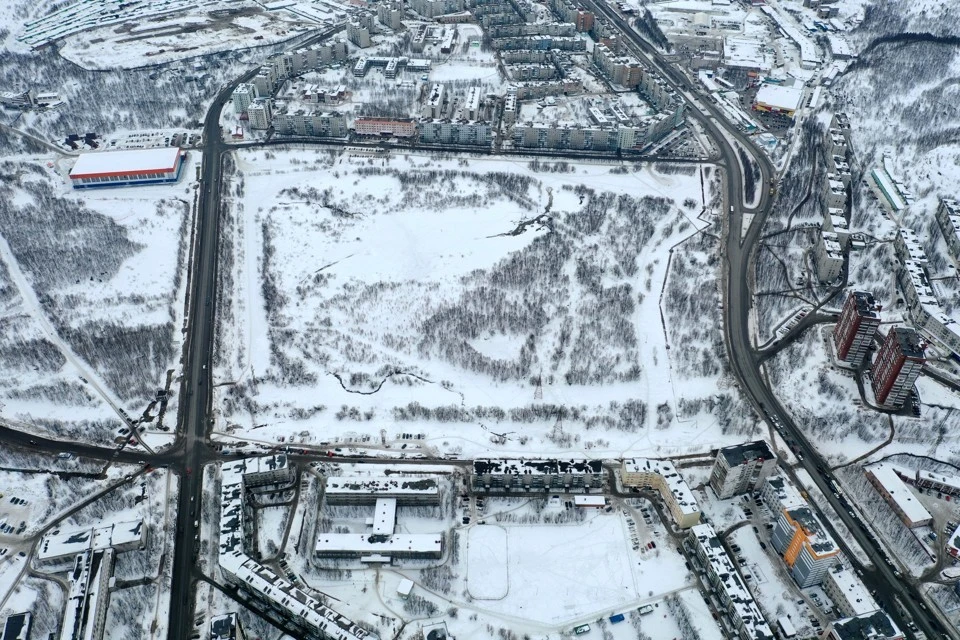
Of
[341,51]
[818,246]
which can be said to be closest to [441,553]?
[818,246]

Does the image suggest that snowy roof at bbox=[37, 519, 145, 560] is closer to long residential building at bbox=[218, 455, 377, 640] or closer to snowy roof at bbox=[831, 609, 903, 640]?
long residential building at bbox=[218, 455, 377, 640]

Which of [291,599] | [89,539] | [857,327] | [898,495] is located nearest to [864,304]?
[857,327]

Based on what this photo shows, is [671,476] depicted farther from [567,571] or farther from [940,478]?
[940,478]

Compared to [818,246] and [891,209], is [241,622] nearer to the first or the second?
[818,246]

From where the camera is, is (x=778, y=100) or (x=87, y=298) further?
(x=778, y=100)

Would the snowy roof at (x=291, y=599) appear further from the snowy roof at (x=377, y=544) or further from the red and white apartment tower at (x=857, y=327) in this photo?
the red and white apartment tower at (x=857, y=327)

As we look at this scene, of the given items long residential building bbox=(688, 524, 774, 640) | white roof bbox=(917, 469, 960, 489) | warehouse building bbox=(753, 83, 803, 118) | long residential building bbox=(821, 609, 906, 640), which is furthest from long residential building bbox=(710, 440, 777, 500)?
warehouse building bbox=(753, 83, 803, 118)
